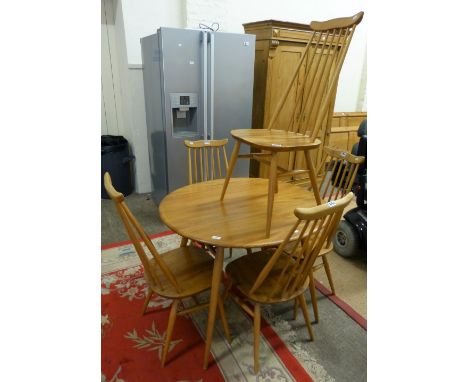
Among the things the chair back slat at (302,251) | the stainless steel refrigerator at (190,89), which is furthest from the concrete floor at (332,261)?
the chair back slat at (302,251)

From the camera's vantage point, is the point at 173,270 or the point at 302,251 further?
the point at 173,270

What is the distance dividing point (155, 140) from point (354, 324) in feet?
7.81

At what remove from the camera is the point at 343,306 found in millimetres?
1961

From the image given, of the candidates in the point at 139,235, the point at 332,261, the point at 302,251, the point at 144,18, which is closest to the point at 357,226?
the point at 332,261

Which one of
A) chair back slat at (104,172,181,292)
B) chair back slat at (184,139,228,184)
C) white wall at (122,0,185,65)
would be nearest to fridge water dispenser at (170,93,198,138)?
chair back slat at (184,139,228,184)

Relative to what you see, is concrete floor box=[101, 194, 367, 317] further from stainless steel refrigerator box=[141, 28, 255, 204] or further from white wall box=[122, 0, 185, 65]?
white wall box=[122, 0, 185, 65]

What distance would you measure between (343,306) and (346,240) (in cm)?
65

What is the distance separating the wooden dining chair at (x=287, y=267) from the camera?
120 cm

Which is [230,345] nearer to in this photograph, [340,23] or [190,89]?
[340,23]

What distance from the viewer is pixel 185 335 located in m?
1.71

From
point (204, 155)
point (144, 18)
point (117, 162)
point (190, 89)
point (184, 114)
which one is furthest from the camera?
point (117, 162)

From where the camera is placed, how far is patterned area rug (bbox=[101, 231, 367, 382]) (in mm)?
1487

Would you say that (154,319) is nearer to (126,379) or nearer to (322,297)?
(126,379)
